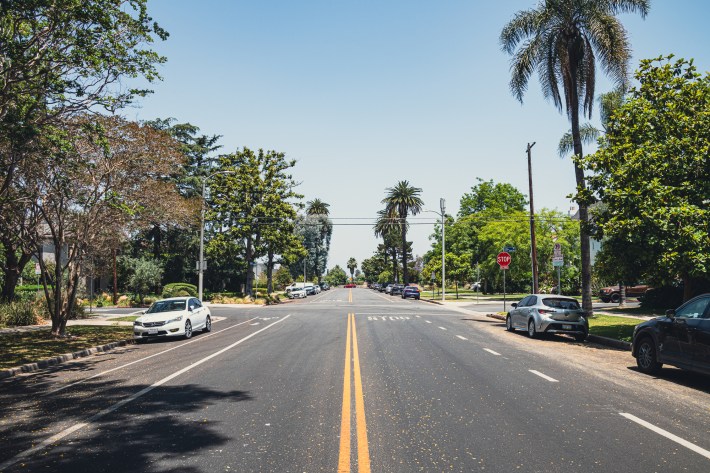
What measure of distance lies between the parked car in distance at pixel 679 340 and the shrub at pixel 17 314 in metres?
22.9

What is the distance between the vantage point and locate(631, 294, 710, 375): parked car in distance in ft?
30.9

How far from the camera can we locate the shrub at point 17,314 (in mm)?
21781

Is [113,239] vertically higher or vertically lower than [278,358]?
higher

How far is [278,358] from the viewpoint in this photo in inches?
497

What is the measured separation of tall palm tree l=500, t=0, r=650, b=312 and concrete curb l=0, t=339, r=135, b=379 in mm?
19134

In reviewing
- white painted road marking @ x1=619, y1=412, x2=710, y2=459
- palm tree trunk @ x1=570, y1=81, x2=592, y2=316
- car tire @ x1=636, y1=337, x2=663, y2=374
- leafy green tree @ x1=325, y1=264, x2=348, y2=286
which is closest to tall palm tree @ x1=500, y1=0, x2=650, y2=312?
palm tree trunk @ x1=570, y1=81, x2=592, y2=316

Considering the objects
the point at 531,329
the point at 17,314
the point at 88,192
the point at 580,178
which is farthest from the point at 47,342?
the point at 580,178

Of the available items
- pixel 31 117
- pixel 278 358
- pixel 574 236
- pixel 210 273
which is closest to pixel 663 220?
pixel 278 358

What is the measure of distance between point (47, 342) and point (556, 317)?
1619cm

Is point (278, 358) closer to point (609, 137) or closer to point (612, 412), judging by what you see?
point (612, 412)

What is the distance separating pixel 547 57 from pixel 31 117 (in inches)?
869

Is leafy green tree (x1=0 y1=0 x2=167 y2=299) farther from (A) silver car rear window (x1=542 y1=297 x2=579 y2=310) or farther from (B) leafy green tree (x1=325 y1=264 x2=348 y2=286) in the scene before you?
(B) leafy green tree (x1=325 y1=264 x2=348 y2=286)

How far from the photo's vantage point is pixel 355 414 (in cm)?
717

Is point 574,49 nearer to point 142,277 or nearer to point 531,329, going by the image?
point 531,329
